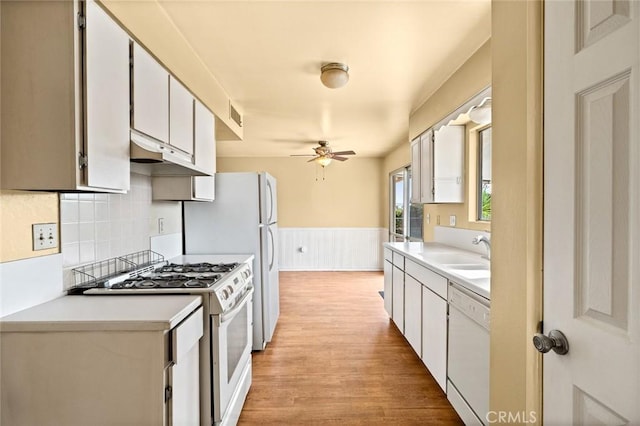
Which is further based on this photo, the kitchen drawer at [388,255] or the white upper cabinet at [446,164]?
the kitchen drawer at [388,255]

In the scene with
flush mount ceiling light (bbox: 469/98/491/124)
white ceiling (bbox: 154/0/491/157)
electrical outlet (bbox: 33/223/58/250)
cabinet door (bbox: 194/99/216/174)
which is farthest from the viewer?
cabinet door (bbox: 194/99/216/174)

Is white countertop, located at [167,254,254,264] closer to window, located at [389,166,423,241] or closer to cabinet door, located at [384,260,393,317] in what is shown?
cabinet door, located at [384,260,393,317]

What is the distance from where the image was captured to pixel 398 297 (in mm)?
3045

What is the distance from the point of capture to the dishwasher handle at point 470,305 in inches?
59.0

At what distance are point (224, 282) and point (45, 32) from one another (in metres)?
1.33

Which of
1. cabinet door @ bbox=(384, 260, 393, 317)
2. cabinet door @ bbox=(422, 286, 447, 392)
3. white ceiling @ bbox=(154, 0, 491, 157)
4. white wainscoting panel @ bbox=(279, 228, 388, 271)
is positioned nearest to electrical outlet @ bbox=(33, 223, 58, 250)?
white ceiling @ bbox=(154, 0, 491, 157)

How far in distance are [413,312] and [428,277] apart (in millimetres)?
500

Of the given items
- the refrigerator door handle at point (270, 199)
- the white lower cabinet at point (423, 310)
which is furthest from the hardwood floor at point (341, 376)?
the refrigerator door handle at point (270, 199)

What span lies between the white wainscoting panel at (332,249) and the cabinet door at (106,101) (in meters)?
5.06

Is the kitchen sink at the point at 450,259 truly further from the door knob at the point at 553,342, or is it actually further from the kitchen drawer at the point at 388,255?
the door knob at the point at 553,342

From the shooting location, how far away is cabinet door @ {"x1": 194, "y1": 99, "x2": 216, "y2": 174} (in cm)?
235

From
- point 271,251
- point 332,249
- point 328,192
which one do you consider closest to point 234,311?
point 271,251

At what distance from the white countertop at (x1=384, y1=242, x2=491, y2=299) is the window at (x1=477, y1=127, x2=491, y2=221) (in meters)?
0.42

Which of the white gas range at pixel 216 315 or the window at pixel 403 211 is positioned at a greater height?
the window at pixel 403 211
